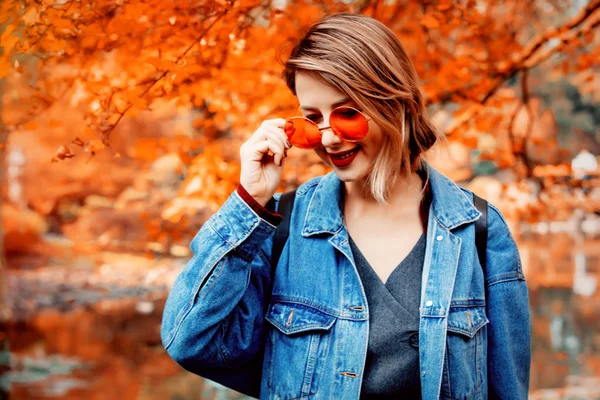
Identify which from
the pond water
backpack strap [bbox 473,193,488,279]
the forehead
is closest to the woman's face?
the forehead

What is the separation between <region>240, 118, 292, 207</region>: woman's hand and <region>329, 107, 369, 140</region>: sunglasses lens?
0.15 meters

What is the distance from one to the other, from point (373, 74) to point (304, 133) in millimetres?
251

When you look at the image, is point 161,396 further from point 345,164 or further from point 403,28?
point 345,164

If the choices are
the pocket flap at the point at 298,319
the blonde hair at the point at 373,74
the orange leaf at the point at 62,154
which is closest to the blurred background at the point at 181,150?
the orange leaf at the point at 62,154

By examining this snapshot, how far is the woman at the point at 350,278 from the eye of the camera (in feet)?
5.31

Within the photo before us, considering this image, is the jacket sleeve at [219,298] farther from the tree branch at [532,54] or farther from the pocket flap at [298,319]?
the tree branch at [532,54]

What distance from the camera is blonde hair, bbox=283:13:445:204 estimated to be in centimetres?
164

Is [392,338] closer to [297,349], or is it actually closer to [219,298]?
[297,349]

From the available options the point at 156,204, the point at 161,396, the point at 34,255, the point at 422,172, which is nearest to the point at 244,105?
the point at 422,172

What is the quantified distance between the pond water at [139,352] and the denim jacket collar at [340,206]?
19.0 feet

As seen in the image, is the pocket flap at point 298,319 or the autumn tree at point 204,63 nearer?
the pocket flap at point 298,319

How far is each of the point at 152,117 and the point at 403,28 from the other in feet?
27.1

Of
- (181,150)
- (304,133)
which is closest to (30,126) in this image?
(181,150)

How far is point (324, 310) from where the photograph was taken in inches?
66.6
